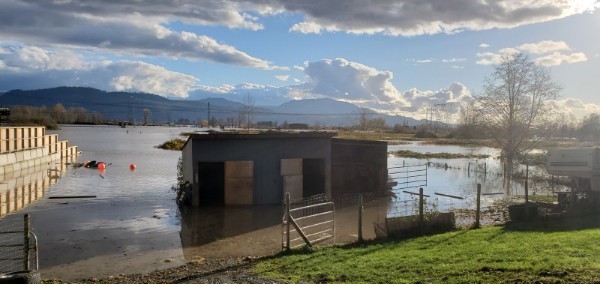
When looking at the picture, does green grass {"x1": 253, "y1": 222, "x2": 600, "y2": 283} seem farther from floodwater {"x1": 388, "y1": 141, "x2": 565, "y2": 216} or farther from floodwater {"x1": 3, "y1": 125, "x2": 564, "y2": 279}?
floodwater {"x1": 388, "y1": 141, "x2": 565, "y2": 216}

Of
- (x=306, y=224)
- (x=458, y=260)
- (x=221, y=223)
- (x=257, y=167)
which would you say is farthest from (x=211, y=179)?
(x=458, y=260)

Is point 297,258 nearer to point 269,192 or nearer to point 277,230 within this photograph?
point 277,230

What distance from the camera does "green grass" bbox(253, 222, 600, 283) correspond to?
889 cm

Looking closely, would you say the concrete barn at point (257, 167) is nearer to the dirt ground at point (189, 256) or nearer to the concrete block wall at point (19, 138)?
the dirt ground at point (189, 256)

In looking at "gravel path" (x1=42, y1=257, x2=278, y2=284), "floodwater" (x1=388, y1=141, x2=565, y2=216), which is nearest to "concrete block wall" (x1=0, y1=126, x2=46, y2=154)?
"floodwater" (x1=388, y1=141, x2=565, y2=216)

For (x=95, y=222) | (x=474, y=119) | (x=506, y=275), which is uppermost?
(x=474, y=119)

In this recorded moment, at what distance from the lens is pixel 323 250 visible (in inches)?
521

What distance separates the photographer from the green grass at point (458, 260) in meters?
8.89

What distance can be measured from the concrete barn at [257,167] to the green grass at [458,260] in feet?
36.0

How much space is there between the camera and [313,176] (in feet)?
85.7

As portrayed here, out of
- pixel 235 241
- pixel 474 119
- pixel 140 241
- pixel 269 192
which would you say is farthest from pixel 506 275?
pixel 474 119

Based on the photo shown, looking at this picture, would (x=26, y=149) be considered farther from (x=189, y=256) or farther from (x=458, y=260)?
(x=458, y=260)

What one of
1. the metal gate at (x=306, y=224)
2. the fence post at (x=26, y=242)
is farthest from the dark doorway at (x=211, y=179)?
the fence post at (x=26, y=242)

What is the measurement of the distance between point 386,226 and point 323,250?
8.51 feet
